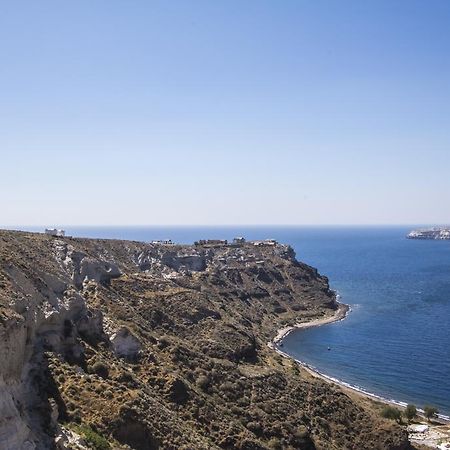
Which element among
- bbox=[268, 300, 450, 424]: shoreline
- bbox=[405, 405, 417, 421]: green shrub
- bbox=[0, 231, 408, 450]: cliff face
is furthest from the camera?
bbox=[268, 300, 450, 424]: shoreline

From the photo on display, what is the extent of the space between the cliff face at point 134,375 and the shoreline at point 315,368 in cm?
790

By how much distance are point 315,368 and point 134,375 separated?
5385 cm

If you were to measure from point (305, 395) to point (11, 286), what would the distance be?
116 feet

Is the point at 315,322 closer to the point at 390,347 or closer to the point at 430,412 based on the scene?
the point at 390,347

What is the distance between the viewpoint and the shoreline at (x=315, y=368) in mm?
75488

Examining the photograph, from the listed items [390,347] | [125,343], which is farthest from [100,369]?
[390,347]

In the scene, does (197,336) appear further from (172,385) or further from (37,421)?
(37,421)

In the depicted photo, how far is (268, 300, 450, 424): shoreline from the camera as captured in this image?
75488 mm

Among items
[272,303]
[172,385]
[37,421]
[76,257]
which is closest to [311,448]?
[172,385]

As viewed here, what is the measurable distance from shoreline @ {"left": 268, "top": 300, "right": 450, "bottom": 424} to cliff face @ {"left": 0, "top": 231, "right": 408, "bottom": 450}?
25.9 ft

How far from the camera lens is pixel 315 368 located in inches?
3701

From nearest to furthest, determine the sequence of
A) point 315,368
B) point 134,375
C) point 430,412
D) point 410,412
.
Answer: point 134,375 → point 410,412 → point 430,412 → point 315,368

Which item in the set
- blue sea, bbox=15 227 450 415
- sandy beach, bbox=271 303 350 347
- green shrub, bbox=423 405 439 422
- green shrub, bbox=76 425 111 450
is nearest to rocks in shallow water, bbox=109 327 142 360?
green shrub, bbox=76 425 111 450

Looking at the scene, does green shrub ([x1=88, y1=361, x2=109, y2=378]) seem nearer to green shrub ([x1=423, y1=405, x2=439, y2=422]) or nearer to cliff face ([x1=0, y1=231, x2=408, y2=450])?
cliff face ([x1=0, y1=231, x2=408, y2=450])
